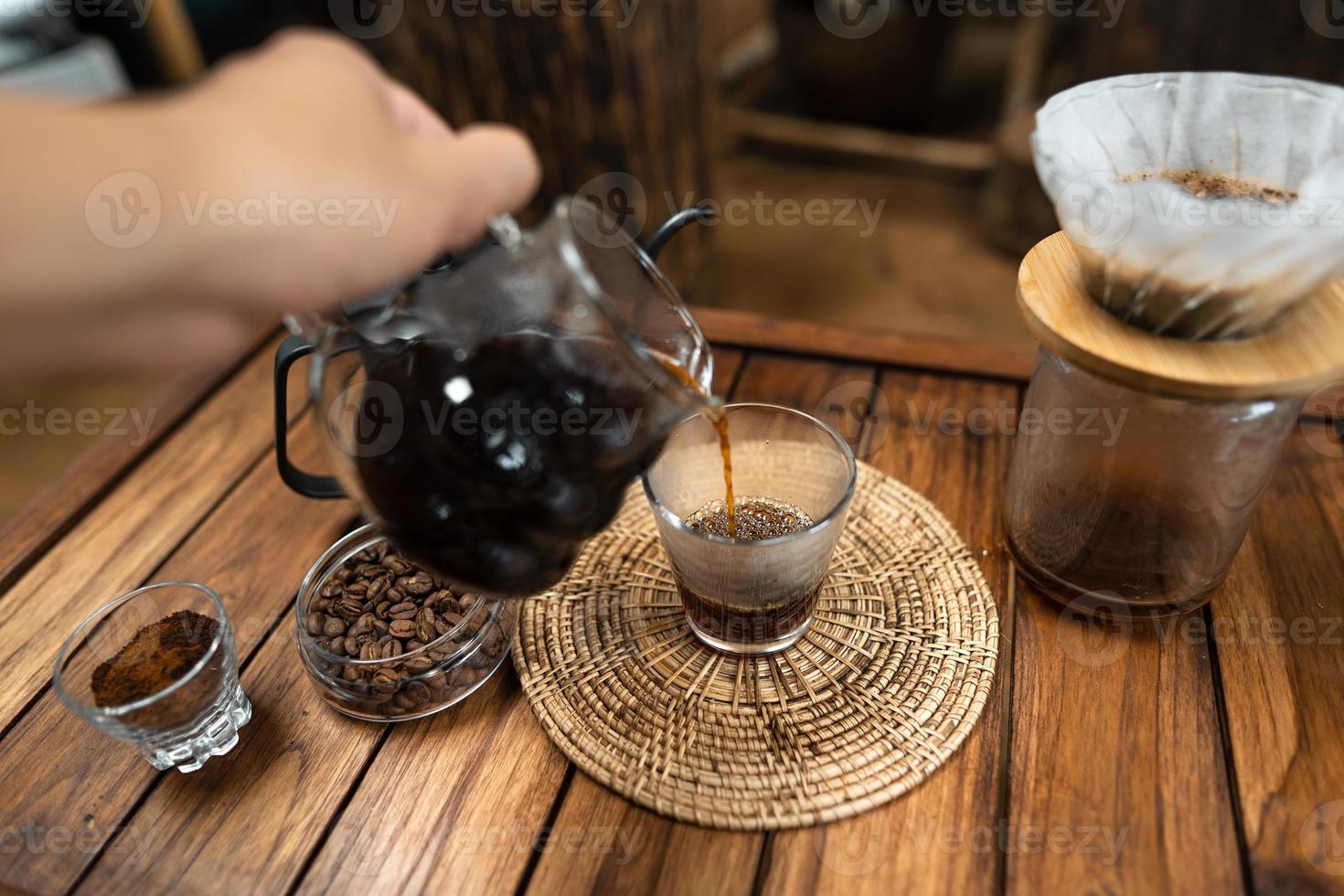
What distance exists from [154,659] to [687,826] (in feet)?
1.32

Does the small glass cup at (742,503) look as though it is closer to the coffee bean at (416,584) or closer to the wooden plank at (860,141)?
the coffee bean at (416,584)

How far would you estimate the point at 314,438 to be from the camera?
0.95 meters

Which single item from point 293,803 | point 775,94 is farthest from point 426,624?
point 775,94

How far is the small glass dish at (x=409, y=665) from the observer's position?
0.65 m

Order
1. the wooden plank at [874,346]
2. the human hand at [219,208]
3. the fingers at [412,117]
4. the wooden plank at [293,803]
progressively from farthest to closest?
the wooden plank at [874,346] < the wooden plank at [293,803] < the fingers at [412,117] < the human hand at [219,208]

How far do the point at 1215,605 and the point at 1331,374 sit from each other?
0.84 ft

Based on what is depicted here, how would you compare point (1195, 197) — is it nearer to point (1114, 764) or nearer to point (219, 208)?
point (1114, 764)

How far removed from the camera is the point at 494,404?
51 cm

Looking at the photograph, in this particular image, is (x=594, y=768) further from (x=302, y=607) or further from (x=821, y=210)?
(x=821, y=210)

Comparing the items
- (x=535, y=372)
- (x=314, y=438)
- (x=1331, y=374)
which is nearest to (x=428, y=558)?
(x=535, y=372)

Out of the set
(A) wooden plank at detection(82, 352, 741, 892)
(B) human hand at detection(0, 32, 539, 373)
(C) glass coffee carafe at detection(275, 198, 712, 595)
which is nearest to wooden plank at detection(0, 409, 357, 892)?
(A) wooden plank at detection(82, 352, 741, 892)

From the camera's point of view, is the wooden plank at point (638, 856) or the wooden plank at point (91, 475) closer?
the wooden plank at point (638, 856)

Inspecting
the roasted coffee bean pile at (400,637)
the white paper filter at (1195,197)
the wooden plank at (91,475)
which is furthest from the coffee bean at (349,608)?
the white paper filter at (1195,197)

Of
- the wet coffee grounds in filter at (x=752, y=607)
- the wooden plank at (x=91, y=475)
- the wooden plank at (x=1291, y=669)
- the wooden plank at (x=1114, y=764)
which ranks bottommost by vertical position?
the wooden plank at (x=1291, y=669)
